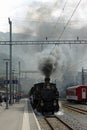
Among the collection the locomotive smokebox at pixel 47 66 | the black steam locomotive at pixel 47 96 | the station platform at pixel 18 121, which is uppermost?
the locomotive smokebox at pixel 47 66

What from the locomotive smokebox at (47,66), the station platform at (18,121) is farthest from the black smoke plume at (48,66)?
the station platform at (18,121)

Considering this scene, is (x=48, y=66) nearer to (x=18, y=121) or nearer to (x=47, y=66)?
(x=47, y=66)

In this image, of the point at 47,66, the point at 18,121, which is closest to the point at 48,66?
the point at 47,66

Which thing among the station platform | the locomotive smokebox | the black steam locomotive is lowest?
the station platform

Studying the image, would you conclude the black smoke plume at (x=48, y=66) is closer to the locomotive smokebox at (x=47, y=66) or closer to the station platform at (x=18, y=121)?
the locomotive smokebox at (x=47, y=66)

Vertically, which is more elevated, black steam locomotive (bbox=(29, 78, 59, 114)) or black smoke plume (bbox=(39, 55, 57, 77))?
black smoke plume (bbox=(39, 55, 57, 77))

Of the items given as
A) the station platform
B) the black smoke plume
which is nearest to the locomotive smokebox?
the black smoke plume

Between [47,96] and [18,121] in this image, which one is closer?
[18,121]

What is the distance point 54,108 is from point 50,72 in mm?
4048

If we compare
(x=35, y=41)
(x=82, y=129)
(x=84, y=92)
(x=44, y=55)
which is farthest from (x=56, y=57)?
(x=84, y=92)

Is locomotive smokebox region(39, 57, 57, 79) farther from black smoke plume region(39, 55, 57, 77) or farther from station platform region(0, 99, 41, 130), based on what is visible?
station platform region(0, 99, 41, 130)

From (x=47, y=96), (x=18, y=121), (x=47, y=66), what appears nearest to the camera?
(x=18, y=121)

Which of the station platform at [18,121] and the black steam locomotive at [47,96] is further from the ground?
the black steam locomotive at [47,96]

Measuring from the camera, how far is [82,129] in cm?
2170
